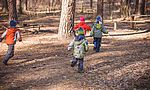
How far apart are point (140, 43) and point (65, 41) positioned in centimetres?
396

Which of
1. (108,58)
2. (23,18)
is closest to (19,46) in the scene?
(108,58)

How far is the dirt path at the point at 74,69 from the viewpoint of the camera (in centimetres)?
889

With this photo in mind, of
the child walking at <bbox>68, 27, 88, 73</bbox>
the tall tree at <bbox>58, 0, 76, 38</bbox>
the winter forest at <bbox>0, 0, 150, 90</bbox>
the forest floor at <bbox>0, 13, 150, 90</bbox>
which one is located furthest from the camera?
the tall tree at <bbox>58, 0, 76, 38</bbox>

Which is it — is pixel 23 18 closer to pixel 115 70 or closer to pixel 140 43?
pixel 140 43

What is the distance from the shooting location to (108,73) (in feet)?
32.9

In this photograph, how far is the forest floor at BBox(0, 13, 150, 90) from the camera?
8883 mm

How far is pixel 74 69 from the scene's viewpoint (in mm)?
10562

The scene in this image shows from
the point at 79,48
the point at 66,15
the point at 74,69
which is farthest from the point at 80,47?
the point at 66,15

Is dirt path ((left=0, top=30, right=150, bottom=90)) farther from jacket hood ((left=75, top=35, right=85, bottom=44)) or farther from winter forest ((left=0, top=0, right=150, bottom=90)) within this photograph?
jacket hood ((left=75, top=35, right=85, bottom=44))

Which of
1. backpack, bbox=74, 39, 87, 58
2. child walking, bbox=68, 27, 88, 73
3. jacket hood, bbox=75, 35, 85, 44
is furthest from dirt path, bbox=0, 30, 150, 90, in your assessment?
jacket hood, bbox=75, 35, 85, 44

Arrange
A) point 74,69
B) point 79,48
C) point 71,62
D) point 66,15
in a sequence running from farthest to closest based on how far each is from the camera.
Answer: point 66,15 → point 71,62 → point 74,69 → point 79,48

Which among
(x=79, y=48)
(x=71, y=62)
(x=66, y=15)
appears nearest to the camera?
(x=79, y=48)

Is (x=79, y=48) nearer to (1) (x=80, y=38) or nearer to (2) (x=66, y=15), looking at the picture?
(1) (x=80, y=38)

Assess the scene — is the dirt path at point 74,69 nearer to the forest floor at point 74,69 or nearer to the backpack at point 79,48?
the forest floor at point 74,69
